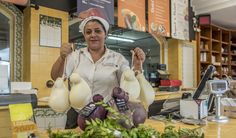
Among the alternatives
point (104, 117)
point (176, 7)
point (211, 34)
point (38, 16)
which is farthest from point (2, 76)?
point (211, 34)

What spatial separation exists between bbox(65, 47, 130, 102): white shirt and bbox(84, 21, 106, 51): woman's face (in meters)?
0.09

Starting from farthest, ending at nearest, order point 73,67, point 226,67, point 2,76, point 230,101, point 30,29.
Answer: point 226,67
point 30,29
point 2,76
point 230,101
point 73,67

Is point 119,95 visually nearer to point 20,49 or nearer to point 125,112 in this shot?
point 125,112

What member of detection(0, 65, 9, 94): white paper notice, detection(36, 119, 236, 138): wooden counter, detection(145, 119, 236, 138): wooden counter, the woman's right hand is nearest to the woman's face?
the woman's right hand

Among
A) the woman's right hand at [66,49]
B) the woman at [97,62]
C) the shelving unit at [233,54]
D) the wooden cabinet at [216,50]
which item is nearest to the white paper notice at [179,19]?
the wooden cabinet at [216,50]

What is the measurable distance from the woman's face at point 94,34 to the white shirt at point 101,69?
0.09 metres

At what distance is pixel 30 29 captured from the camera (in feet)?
12.5

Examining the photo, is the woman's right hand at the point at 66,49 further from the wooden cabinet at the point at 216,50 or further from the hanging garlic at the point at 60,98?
the wooden cabinet at the point at 216,50

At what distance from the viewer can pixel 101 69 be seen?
1366 millimetres

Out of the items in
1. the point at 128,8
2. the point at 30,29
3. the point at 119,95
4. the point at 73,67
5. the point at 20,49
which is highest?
the point at 128,8

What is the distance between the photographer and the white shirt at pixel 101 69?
1.34 m

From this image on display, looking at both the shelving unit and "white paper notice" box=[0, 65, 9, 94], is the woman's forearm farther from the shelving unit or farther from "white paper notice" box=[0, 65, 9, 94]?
the shelving unit

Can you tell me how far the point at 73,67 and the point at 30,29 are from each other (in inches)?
112

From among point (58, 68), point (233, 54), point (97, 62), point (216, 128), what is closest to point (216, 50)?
point (233, 54)
